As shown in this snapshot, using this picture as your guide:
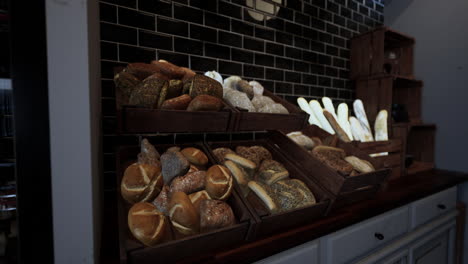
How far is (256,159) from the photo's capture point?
1.14 meters

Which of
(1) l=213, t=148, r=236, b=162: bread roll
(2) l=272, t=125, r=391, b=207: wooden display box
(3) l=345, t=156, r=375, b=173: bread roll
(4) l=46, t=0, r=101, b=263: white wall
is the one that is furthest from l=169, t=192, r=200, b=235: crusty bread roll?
(3) l=345, t=156, r=375, b=173: bread roll

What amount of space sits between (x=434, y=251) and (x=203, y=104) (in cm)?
188

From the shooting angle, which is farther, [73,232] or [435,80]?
[435,80]

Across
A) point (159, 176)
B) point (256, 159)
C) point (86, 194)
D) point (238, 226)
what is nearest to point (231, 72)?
point (256, 159)

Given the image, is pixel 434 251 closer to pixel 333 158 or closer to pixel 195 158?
pixel 333 158

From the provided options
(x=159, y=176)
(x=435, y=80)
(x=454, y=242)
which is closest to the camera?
(x=159, y=176)

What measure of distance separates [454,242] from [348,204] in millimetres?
1338

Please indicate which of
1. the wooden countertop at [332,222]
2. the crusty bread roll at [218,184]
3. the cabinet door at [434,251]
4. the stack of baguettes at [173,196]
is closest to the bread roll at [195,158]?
the stack of baguettes at [173,196]

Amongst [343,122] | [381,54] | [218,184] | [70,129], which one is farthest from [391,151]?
[70,129]

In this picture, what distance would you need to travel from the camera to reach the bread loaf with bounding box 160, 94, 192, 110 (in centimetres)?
91

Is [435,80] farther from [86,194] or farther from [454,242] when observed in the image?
[86,194]

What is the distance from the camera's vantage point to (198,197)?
0.82 m

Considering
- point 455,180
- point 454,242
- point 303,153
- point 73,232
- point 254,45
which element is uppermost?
point 254,45

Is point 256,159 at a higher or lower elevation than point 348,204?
higher
